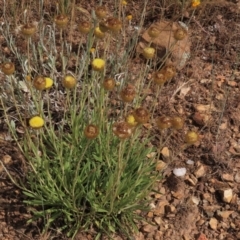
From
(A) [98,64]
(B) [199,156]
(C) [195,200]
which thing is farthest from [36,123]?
(B) [199,156]

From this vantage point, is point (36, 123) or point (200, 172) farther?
point (200, 172)

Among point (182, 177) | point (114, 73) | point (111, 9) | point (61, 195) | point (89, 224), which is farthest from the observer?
point (111, 9)

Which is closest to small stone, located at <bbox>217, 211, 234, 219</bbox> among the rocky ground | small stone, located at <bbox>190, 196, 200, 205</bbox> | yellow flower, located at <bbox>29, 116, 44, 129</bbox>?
the rocky ground

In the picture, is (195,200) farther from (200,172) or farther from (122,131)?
(122,131)

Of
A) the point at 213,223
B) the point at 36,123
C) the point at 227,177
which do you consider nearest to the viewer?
the point at 36,123

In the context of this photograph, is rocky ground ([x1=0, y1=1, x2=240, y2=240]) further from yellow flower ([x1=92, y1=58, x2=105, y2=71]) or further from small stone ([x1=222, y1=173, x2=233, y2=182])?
yellow flower ([x1=92, y1=58, x2=105, y2=71])

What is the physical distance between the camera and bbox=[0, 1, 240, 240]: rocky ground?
221 cm

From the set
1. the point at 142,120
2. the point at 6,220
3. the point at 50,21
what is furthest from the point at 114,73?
the point at 142,120

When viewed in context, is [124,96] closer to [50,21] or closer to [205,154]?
[205,154]

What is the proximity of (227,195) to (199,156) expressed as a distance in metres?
0.27

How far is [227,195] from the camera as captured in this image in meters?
2.35

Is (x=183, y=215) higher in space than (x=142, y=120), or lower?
lower

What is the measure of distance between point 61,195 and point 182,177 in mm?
687

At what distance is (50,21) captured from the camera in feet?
10.4
